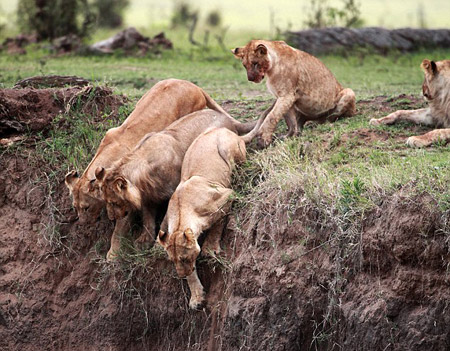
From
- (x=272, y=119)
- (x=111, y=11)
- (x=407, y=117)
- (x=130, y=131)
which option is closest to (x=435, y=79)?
(x=407, y=117)

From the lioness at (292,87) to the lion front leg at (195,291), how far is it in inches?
74.1

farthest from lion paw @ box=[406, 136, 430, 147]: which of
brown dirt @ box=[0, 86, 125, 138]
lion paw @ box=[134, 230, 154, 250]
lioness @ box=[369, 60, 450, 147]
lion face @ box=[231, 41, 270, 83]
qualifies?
brown dirt @ box=[0, 86, 125, 138]

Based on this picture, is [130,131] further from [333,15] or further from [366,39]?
[333,15]

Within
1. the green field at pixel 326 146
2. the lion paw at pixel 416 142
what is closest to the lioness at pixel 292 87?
the green field at pixel 326 146

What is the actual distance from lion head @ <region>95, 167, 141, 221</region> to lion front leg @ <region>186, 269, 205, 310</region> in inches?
35.1

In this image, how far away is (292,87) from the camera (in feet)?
28.6

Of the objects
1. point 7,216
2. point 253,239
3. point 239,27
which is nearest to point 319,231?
point 253,239

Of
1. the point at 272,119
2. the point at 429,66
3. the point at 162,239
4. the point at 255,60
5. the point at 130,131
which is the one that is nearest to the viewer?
the point at 162,239

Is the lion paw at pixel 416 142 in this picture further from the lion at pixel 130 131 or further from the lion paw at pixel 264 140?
the lion at pixel 130 131

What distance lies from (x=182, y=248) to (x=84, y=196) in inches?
58.5

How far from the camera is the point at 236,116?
959 cm

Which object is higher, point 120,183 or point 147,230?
point 120,183

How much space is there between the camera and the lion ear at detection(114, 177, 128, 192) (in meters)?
7.35

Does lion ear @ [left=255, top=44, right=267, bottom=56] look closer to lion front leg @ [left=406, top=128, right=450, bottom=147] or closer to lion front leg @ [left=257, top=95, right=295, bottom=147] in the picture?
lion front leg @ [left=257, top=95, right=295, bottom=147]
